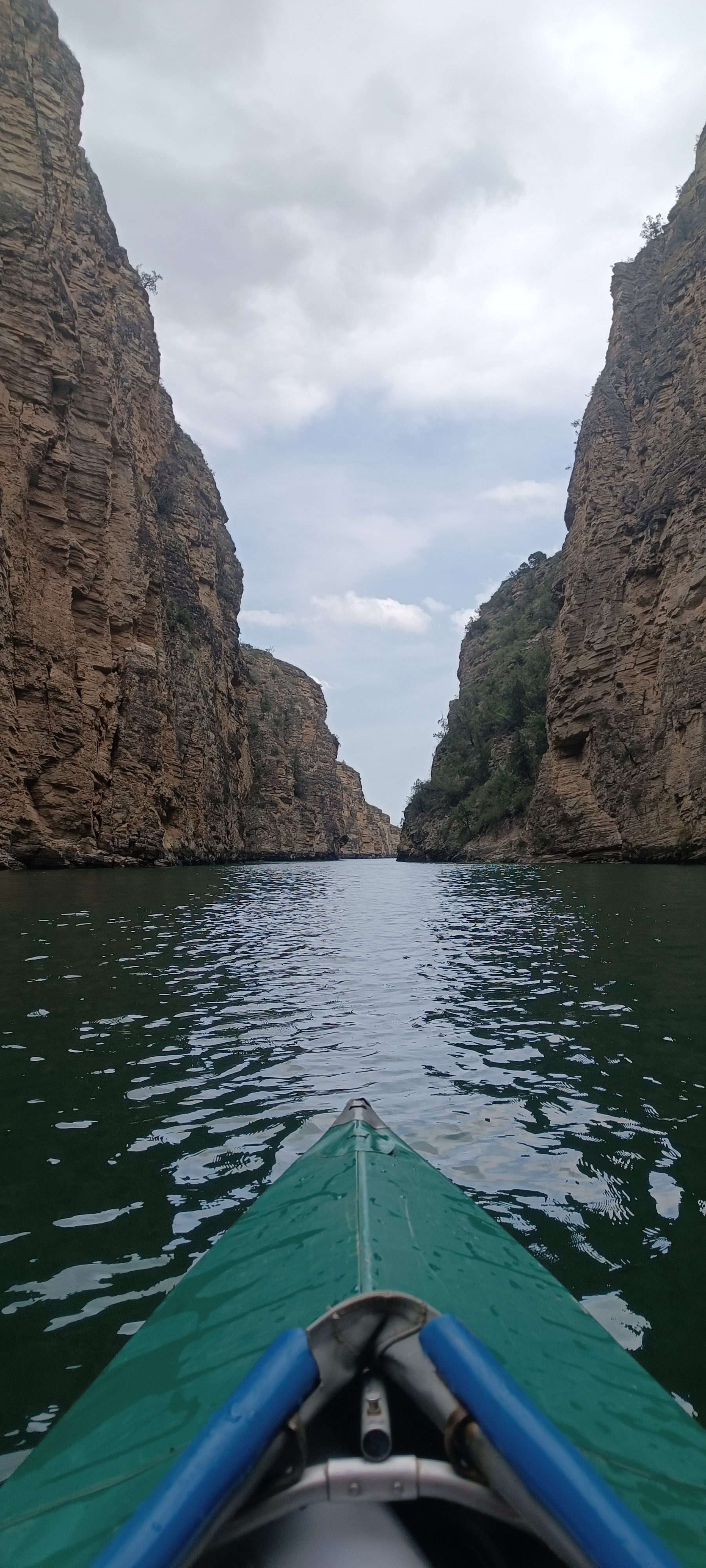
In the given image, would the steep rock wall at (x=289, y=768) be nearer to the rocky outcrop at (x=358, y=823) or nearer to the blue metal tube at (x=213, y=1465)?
the rocky outcrop at (x=358, y=823)

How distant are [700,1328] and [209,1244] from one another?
1708mm

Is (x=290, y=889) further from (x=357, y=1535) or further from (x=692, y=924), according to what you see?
(x=357, y=1535)

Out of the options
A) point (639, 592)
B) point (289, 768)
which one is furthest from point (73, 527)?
point (289, 768)

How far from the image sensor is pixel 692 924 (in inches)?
448

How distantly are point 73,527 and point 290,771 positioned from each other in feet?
149

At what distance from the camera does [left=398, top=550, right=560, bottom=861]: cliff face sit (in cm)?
4875

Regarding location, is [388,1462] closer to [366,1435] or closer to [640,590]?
[366,1435]

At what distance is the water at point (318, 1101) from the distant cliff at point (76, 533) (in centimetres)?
1640

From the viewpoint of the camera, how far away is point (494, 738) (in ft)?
189

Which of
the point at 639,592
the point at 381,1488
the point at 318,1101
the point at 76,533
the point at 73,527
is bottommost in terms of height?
the point at 318,1101

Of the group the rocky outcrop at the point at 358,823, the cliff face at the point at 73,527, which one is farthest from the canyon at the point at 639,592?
the rocky outcrop at the point at 358,823

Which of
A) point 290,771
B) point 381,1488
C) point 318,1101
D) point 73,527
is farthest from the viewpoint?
point 290,771

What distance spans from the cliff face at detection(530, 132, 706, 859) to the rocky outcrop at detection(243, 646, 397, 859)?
89.1 feet

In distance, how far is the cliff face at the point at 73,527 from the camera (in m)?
24.7
